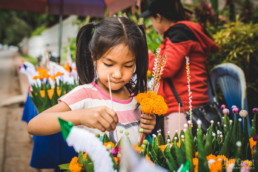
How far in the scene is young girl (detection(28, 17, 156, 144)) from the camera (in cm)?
87

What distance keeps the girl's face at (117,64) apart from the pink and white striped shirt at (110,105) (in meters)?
0.14

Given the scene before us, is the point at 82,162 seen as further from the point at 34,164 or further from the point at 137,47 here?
the point at 34,164

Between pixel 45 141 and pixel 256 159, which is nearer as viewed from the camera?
pixel 256 159

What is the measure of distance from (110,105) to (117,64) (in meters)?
0.26

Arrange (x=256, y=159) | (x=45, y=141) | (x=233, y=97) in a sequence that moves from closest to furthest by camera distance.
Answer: (x=256, y=159) < (x=45, y=141) < (x=233, y=97)

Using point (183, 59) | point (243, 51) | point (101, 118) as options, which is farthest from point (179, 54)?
point (243, 51)

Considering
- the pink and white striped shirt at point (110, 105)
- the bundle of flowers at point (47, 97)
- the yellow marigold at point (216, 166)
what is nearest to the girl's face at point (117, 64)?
the pink and white striped shirt at point (110, 105)

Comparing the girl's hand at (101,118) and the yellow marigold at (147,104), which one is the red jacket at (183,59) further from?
the girl's hand at (101,118)

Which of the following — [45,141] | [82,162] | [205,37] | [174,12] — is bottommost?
[45,141]

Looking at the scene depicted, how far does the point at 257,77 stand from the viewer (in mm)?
2570

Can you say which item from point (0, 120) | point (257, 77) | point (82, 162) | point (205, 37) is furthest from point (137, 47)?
point (0, 120)

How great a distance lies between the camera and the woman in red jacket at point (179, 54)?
1582mm

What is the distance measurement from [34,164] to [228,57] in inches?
88.3

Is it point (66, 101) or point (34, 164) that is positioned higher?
point (66, 101)
